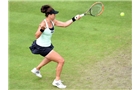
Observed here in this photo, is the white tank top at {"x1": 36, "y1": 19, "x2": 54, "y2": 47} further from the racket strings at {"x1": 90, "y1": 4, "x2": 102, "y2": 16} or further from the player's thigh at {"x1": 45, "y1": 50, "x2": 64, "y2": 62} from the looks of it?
the racket strings at {"x1": 90, "y1": 4, "x2": 102, "y2": 16}

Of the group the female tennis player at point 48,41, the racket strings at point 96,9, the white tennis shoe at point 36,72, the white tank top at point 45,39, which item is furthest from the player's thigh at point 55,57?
the racket strings at point 96,9

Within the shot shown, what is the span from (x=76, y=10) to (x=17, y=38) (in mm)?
2901

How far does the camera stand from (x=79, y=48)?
41.2 ft

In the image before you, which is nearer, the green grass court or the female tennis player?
the female tennis player

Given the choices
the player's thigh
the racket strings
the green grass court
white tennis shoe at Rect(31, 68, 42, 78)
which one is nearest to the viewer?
the player's thigh

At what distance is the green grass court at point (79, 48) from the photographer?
35.3 ft

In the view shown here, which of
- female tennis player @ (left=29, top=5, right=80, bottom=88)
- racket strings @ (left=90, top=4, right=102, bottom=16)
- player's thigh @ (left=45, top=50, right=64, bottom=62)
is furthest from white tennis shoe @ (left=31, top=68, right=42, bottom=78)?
racket strings @ (left=90, top=4, right=102, bottom=16)

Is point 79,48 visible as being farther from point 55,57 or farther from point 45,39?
point 45,39

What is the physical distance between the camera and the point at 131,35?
1328cm

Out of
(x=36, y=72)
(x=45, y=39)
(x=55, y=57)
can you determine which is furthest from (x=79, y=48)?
(x=45, y=39)

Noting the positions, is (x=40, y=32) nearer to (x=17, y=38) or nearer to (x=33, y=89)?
(x=33, y=89)

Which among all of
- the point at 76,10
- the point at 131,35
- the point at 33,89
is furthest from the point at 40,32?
the point at 76,10

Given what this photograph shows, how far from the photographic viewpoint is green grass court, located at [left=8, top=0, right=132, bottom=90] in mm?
10773

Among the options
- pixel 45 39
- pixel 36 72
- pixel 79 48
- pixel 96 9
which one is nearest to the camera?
pixel 45 39
